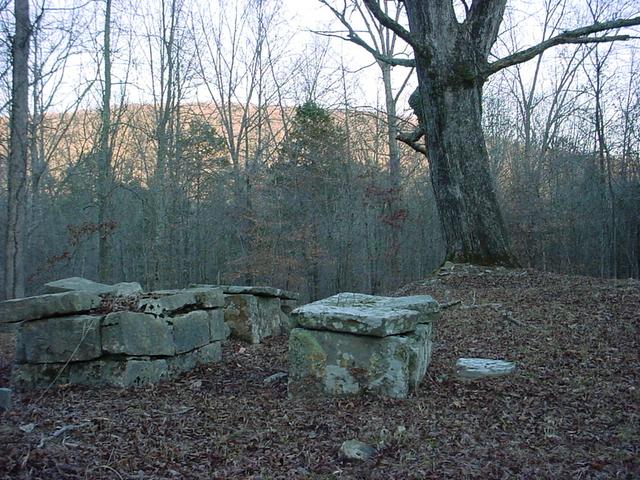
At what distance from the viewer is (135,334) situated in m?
5.26

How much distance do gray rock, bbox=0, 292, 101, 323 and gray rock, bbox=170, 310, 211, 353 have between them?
97 centimetres

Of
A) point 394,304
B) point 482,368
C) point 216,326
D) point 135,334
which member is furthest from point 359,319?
point 216,326

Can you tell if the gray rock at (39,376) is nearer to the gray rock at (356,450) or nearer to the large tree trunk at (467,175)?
the gray rock at (356,450)

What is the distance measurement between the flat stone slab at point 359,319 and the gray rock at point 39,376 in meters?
2.34

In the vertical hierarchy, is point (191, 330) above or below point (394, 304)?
below

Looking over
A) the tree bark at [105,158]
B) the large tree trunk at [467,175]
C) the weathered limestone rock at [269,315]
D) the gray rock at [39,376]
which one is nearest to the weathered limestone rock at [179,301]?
the gray rock at [39,376]

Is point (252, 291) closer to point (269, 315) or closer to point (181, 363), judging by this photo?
point (269, 315)

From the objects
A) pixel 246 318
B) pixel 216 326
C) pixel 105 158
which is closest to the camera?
pixel 216 326

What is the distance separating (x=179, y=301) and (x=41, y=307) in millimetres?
1346

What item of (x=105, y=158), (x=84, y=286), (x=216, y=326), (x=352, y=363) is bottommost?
(x=352, y=363)

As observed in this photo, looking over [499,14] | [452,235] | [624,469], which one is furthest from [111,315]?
[499,14]

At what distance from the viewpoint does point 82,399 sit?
4.73m

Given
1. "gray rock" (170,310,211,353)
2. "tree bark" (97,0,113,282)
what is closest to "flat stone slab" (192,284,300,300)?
"gray rock" (170,310,211,353)

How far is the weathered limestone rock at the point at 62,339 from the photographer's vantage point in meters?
5.15
